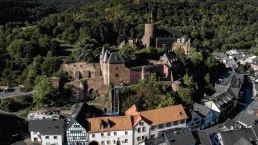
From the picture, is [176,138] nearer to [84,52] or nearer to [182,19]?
[84,52]

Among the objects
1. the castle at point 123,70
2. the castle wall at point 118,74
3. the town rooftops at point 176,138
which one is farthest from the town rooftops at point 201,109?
the castle wall at point 118,74

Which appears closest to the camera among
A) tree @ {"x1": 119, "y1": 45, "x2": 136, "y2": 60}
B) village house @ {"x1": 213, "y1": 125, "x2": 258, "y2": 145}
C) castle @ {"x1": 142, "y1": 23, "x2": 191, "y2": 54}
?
village house @ {"x1": 213, "y1": 125, "x2": 258, "y2": 145}

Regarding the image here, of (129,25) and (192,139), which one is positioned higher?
(129,25)

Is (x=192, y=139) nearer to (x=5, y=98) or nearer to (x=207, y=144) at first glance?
(x=207, y=144)

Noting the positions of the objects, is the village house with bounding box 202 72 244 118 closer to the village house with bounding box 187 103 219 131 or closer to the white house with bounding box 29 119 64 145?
the village house with bounding box 187 103 219 131

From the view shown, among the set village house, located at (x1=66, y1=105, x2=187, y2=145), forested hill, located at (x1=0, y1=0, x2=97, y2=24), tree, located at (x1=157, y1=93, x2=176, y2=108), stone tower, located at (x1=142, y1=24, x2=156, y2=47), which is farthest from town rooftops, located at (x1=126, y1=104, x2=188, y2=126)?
forested hill, located at (x1=0, y1=0, x2=97, y2=24)

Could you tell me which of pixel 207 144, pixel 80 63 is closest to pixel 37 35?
pixel 80 63
